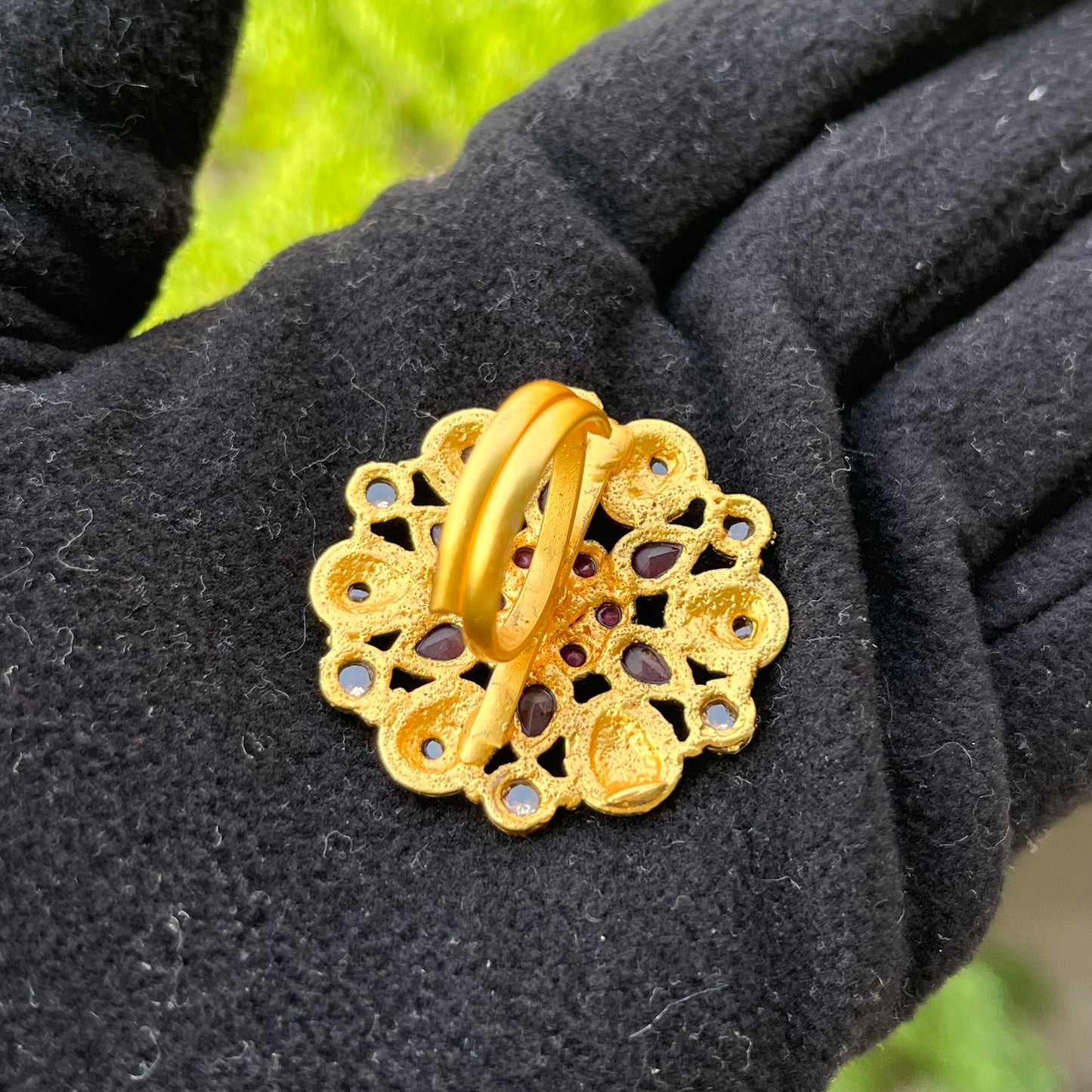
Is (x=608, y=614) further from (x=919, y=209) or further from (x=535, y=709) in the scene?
(x=919, y=209)

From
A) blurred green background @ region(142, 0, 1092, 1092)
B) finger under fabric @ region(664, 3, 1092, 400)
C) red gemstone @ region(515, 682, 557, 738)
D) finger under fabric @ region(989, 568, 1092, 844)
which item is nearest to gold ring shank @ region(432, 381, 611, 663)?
red gemstone @ region(515, 682, 557, 738)

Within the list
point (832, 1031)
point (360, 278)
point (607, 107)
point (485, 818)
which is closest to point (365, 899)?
point (485, 818)

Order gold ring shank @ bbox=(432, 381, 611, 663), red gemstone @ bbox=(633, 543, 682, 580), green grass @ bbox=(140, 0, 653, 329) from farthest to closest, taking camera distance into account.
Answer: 1. green grass @ bbox=(140, 0, 653, 329)
2. red gemstone @ bbox=(633, 543, 682, 580)
3. gold ring shank @ bbox=(432, 381, 611, 663)

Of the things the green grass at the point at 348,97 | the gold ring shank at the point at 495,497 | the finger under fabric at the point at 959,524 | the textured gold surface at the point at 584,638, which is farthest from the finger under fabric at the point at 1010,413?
the green grass at the point at 348,97

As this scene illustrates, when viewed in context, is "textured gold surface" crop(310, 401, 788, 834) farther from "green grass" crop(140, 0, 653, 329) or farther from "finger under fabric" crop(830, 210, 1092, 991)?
"green grass" crop(140, 0, 653, 329)

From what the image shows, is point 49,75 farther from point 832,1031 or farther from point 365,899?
point 832,1031

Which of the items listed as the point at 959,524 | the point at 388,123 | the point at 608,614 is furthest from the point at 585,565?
the point at 388,123
